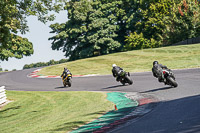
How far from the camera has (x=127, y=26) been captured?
62.2 m

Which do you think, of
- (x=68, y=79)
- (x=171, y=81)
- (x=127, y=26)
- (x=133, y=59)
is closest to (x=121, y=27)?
(x=127, y=26)

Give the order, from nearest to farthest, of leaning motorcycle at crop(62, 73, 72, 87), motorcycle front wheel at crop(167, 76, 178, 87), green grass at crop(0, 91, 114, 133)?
1. green grass at crop(0, 91, 114, 133)
2. motorcycle front wheel at crop(167, 76, 178, 87)
3. leaning motorcycle at crop(62, 73, 72, 87)

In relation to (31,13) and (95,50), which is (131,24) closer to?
(95,50)

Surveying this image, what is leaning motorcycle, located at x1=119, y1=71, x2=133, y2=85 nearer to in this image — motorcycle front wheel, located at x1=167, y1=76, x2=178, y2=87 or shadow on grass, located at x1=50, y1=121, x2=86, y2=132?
motorcycle front wheel, located at x1=167, y1=76, x2=178, y2=87

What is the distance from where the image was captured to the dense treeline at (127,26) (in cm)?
4972

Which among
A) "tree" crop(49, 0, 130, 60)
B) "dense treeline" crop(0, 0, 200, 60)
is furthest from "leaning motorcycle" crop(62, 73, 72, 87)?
"tree" crop(49, 0, 130, 60)

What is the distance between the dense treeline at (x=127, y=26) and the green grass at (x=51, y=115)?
37.8 meters

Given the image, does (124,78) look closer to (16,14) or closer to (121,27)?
(16,14)

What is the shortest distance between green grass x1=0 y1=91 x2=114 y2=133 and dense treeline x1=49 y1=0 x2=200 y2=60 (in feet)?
124

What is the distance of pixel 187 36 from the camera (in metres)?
49.2

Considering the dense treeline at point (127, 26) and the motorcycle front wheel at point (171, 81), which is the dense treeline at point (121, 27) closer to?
the dense treeline at point (127, 26)

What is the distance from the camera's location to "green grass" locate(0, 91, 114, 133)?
9.60 metres

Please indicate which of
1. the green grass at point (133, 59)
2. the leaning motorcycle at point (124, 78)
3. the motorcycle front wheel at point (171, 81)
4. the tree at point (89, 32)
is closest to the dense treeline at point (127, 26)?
the tree at point (89, 32)

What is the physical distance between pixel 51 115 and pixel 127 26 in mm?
51641
